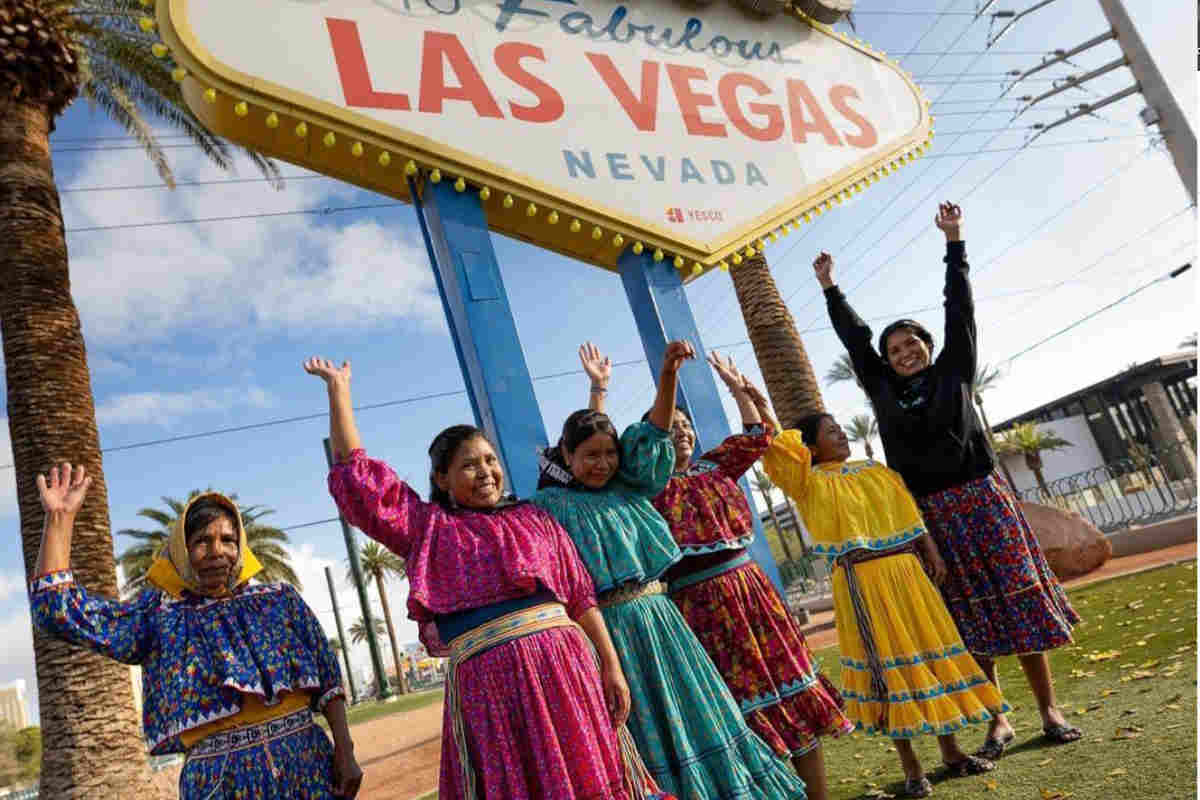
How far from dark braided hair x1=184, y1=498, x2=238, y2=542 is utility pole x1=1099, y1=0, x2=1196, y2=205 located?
43.4 feet

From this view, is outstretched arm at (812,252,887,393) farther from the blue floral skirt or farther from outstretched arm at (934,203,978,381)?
the blue floral skirt

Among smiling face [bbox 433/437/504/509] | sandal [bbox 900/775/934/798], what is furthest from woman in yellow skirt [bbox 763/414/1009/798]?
smiling face [bbox 433/437/504/509]

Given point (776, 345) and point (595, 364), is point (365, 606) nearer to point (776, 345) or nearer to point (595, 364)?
point (776, 345)

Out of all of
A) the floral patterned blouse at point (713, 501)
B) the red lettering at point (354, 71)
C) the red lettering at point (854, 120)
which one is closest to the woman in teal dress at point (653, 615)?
the floral patterned blouse at point (713, 501)

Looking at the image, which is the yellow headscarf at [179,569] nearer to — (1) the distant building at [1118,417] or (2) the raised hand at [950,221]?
(2) the raised hand at [950,221]

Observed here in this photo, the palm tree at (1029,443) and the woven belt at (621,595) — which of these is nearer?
the woven belt at (621,595)

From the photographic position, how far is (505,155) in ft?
12.0

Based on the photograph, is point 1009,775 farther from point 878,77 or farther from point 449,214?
point 878,77

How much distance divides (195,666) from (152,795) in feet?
17.1

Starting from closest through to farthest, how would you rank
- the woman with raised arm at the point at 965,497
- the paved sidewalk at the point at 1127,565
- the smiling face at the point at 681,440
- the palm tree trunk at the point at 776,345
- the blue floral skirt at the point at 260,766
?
the blue floral skirt at the point at 260,766
the smiling face at the point at 681,440
the woman with raised arm at the point at 965,497
the palm tree trunk at the point at 776,345
the paved sidewalk at the point at 1127,565

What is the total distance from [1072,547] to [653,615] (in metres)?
10.3

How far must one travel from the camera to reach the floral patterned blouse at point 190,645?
7.50 feet

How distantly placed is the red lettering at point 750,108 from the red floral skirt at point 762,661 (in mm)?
2720

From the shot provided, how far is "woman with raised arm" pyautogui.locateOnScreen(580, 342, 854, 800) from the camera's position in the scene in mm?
2803
